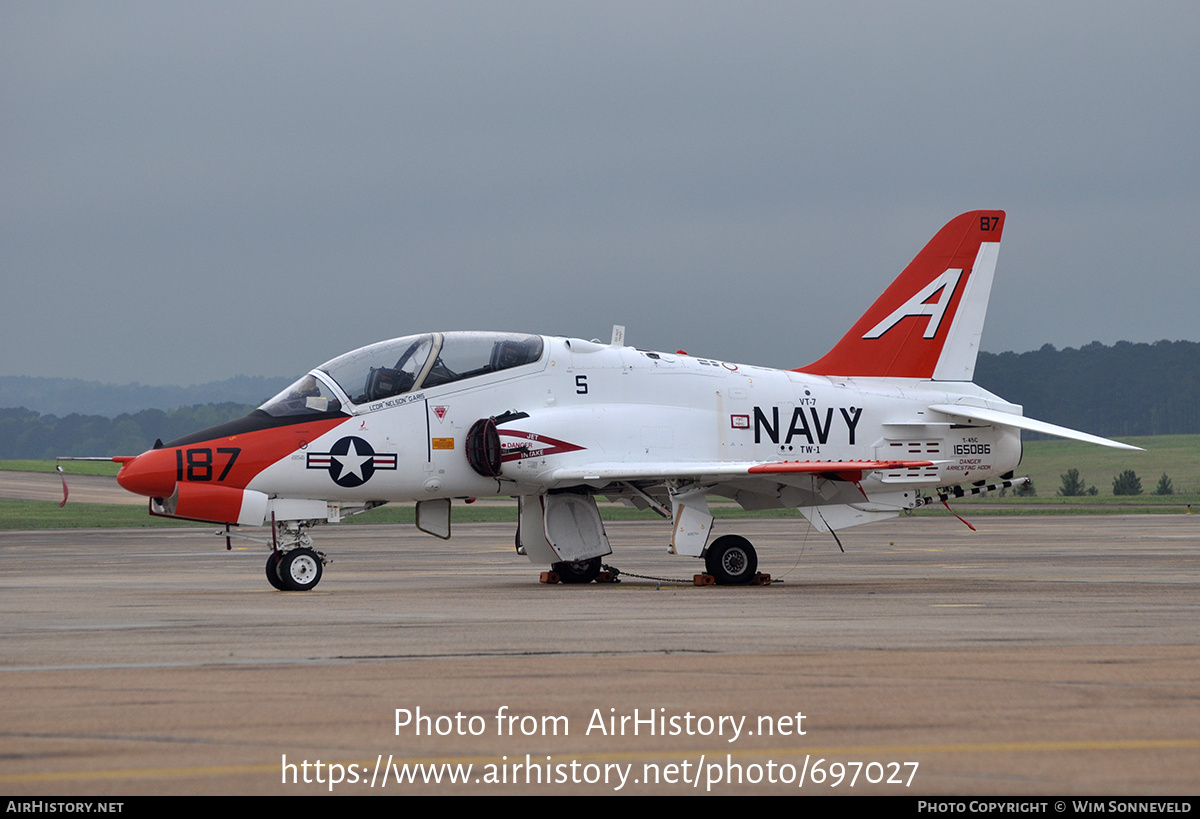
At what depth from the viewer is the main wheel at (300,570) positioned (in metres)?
16.9

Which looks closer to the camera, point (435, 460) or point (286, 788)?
point (286, 788)

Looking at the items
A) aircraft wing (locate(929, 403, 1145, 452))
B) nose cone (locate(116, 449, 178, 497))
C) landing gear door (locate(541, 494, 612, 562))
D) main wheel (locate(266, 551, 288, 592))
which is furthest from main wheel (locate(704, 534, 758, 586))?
nose cone (locate(116, 449, 178, 497))

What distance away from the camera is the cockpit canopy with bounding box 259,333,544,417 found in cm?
1753

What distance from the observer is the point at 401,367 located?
17859 mm

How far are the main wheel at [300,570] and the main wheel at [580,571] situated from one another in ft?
12.2

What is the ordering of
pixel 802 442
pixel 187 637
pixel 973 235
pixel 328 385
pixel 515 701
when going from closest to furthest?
pixel 515 701 → pixel 187 637 → pixel 328 385 → pixel 802 442 → pixel 973 235

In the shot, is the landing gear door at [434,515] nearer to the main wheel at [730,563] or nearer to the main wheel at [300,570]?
the main wheel at [300,570]

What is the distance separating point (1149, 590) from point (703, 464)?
5.73m

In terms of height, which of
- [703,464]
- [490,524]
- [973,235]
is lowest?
[490,524]

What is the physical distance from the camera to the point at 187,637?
10.9 metres

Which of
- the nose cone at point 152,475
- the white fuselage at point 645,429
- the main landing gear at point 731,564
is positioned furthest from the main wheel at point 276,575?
the main landing gear at point 731,564

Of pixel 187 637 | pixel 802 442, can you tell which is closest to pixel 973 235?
pixel 802 442

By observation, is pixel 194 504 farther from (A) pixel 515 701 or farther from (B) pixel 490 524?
(B) pixel 490 524

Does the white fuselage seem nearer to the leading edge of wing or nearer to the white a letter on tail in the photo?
the leading edge of wing
